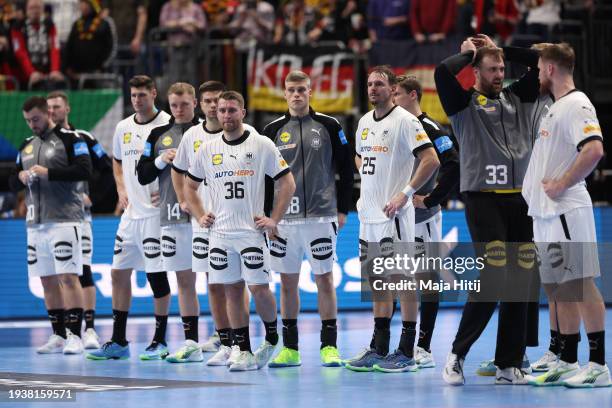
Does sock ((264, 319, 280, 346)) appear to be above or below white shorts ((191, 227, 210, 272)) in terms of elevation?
below

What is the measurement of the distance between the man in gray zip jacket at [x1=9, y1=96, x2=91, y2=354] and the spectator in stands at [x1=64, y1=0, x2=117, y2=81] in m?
6.68

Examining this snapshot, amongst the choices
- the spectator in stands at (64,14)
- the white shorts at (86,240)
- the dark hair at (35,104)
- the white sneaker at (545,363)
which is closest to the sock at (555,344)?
the white sneaker at (545,363)

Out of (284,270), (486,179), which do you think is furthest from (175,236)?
(486,179)

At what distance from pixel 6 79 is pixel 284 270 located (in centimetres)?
977

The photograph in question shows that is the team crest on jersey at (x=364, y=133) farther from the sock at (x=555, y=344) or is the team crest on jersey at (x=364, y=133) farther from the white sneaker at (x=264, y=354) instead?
the sock at (x=555, y=344)

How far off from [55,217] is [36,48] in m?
7.17

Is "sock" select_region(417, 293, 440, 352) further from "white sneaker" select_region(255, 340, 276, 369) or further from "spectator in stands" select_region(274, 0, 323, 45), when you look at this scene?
"spectator in stands" select_region(274, 0, 323, 45)

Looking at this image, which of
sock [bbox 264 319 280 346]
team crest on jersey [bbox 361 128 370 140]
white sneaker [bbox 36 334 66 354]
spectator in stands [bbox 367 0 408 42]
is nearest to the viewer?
team crest on jersey [bbox 361 128 370 140]

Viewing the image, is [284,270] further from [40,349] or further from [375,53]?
[375,53]

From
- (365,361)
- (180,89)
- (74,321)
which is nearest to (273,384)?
(365,361)

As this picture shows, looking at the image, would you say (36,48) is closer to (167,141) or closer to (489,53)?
(167,141)

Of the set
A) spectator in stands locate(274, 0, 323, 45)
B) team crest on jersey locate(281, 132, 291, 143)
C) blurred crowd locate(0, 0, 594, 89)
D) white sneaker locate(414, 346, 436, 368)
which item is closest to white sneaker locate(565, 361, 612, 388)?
white sneaker locate(414, 346, 436, 368)

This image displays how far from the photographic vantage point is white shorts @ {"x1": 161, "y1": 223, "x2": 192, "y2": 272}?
12852mm

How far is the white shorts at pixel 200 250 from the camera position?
1231cm
